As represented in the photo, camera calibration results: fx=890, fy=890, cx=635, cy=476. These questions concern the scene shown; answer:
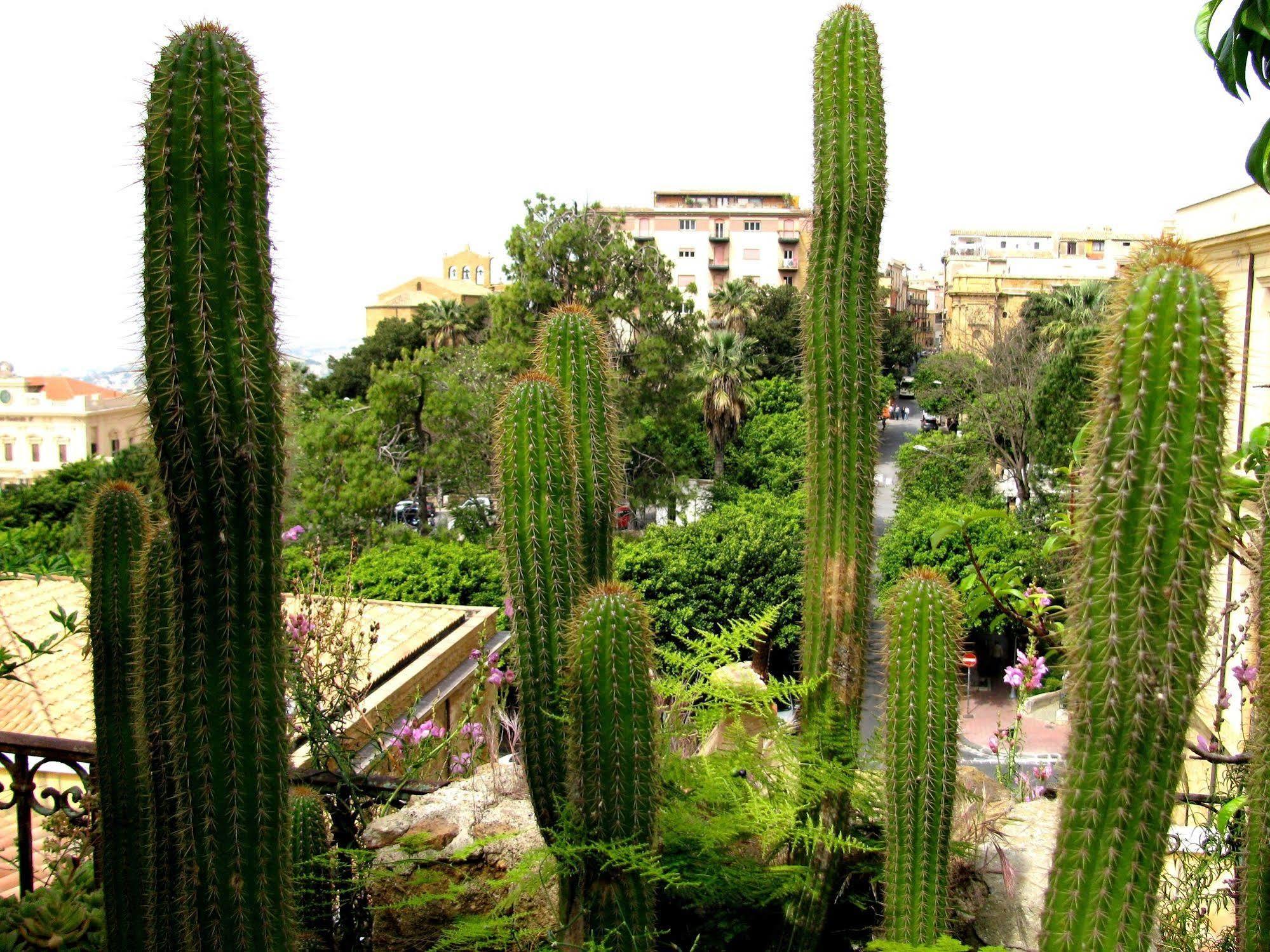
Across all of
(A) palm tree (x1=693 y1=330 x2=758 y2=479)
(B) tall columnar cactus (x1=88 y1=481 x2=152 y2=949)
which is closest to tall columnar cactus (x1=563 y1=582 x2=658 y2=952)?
(B) tall columnar cactus (x1=88 y1=481 x2=152 y2=949)

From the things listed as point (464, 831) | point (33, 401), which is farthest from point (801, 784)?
point (33, 401)

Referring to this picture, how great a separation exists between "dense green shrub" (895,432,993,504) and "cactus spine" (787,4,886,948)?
929 inches

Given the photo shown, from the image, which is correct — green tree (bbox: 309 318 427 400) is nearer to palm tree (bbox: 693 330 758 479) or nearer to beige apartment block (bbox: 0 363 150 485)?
beige apartment block (bbox: 0 363 150 485)

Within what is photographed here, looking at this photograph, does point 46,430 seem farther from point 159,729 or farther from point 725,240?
point 159,729

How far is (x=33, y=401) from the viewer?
3841 cm

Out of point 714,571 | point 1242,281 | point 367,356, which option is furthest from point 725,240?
point 1242,281

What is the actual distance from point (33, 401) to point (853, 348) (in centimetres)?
4418

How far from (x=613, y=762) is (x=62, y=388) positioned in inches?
1977

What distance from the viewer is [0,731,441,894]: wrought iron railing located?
10.9 ft

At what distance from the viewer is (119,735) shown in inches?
107

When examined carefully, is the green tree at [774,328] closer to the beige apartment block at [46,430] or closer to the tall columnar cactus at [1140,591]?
the beige apartment block at [46,430]

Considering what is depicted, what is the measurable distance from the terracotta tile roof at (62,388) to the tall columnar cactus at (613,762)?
44583 mm

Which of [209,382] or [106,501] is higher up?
[209,382]

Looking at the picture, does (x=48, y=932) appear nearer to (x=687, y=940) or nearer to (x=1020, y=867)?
(x=687, y=940)
